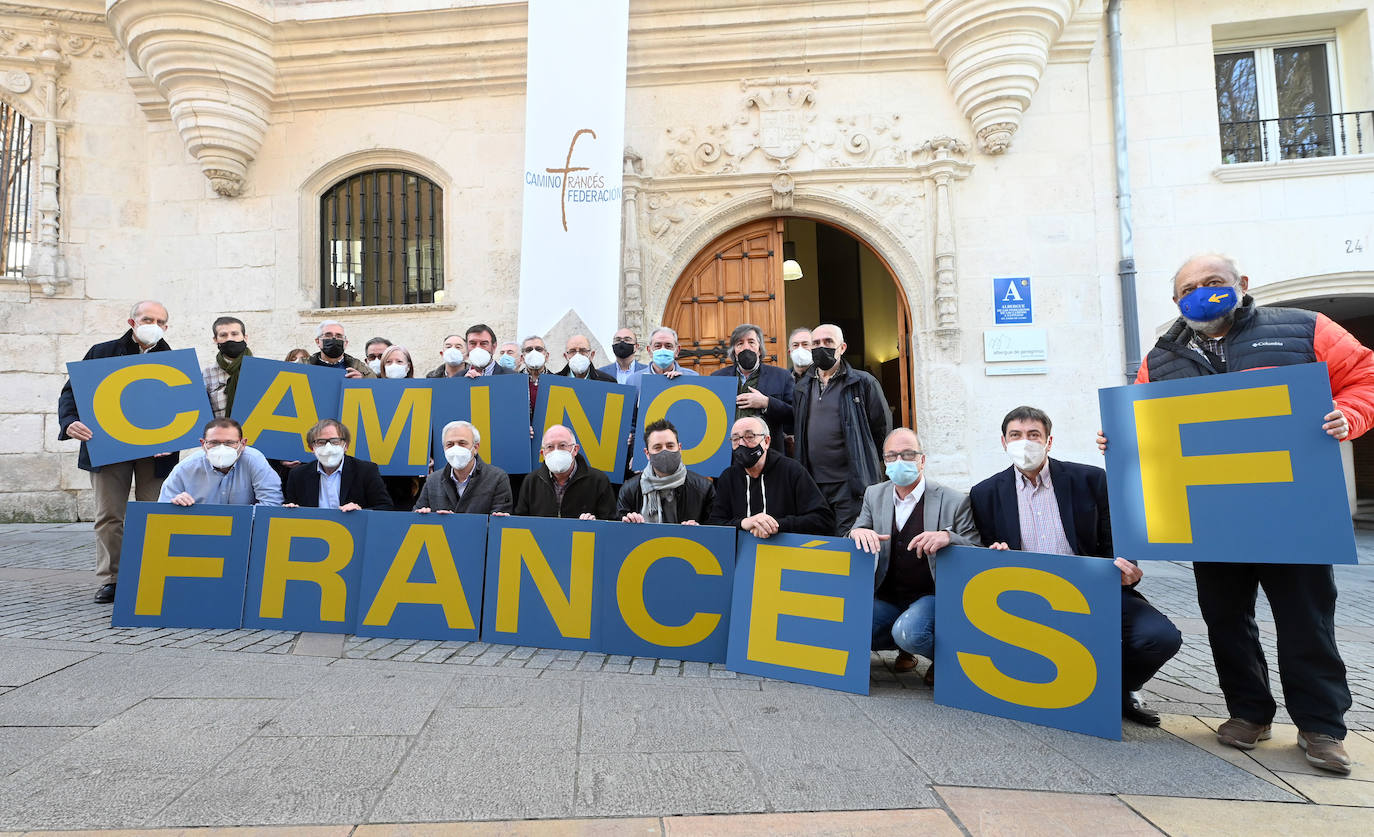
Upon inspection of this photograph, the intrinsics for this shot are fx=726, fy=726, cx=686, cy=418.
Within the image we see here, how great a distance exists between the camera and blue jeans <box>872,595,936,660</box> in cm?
333

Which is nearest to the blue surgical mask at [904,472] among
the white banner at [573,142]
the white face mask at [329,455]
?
the white face mask at [329,455]

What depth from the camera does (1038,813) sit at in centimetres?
217

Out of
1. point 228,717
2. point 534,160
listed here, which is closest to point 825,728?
point 228,717

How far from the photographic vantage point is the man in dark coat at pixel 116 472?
4840mm

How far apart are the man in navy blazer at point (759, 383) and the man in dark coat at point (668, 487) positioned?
32.5 inches

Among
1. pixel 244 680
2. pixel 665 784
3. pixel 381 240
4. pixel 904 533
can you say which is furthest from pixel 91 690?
pixel 381 240

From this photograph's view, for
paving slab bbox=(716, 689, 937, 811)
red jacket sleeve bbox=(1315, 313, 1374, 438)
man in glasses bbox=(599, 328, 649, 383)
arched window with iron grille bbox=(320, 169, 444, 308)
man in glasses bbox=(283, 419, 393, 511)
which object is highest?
arched window with iron grille bbox=(320, 169, 444, 308)

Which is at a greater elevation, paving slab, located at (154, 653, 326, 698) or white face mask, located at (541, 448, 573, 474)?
white face mask, located at (541, 448, 573, 474)

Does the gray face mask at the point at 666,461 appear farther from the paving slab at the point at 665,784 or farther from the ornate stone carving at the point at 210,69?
the ornate stone carving at the point at 210,69

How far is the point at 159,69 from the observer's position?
27.0ft

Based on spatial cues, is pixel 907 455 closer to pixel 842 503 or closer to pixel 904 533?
pixel 904 533

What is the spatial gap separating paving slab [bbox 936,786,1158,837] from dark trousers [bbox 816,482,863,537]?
7.43 ft

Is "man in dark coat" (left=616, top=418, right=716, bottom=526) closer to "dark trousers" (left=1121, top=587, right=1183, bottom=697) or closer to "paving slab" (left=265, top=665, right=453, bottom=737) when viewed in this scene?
"paving slab" (left=265, top=665, right=453, bottom=737)

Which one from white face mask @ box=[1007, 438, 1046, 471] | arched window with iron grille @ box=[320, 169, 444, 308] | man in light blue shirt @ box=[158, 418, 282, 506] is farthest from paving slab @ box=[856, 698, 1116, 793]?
arched window with iron grille @ box=[320, 169, 444, 308]
